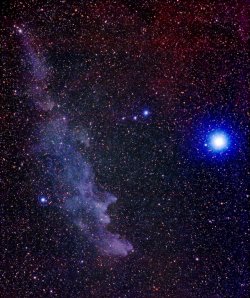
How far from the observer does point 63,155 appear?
9.18ft

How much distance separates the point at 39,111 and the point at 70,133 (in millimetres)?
317

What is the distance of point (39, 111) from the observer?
2.66m

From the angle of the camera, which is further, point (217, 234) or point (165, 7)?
point (217, 234)

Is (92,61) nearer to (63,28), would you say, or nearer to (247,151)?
(63,28)

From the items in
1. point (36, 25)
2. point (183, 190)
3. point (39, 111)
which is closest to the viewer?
point (36, 25)

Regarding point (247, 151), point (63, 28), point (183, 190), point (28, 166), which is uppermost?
point (63, 28)

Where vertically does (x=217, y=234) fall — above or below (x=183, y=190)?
below

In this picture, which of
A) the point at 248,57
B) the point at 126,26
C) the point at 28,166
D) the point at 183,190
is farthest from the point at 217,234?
the point at 126,26

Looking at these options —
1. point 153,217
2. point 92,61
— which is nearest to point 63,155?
point 92,61

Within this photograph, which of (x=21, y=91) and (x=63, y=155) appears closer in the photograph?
(x=21, y=91)

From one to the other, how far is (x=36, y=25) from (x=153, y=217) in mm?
1952

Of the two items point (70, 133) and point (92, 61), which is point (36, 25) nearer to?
point (92, 61)

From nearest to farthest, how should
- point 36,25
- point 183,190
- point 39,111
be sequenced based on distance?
point 36,25, point 39,111, point 183,190

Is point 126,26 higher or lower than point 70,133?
higher
